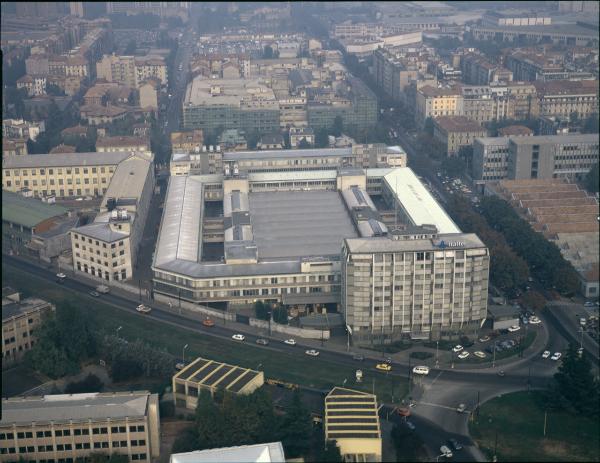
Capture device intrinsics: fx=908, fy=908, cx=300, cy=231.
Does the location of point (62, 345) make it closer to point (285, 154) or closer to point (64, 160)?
point (64, 160)

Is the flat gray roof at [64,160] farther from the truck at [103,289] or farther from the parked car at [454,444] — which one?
the parked car at [454,444]

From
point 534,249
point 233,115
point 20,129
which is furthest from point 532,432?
point 20,129

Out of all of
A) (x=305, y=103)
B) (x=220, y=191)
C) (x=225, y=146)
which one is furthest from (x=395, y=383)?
(x=305, y=103)

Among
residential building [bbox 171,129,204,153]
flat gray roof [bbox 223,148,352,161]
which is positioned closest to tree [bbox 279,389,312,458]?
flat gray roof [bbox 223,148,352,161]

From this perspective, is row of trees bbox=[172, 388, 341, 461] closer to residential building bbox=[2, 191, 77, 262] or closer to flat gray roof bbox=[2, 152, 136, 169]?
residential building bbox=[2, 191, 77, 262]

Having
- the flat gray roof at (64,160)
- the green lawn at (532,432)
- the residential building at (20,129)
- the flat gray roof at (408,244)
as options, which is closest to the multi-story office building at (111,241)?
the flat gray roof at (64,160)

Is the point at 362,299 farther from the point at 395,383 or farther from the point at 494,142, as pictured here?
the point at 494,142
